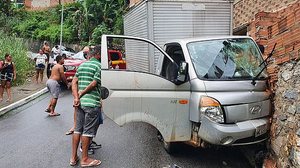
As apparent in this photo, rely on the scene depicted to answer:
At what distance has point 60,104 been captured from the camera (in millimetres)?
10789

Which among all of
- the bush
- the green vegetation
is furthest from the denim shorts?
the green vegetation

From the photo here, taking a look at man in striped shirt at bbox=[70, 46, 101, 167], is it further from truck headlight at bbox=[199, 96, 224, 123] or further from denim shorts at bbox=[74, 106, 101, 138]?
truck headlight at bbox=[199, 96, 224, 123]

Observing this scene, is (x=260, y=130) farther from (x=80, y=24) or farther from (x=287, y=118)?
(x=80, y=24)

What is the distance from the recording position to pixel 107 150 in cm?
613

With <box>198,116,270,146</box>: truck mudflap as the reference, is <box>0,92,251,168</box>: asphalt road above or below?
below

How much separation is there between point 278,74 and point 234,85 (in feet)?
2.35

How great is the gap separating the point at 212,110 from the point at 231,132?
1.26 feet

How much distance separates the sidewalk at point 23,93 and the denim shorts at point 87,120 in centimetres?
530

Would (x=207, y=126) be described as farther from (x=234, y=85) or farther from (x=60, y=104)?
(x=60, y=104)

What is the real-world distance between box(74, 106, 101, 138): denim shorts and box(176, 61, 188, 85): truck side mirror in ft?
4.44

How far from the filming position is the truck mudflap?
449 centimetres

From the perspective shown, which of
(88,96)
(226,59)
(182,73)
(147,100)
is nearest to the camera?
(182,73)

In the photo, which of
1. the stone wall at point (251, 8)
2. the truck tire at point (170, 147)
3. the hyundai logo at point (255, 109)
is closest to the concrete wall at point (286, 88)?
the hyundai logo at point (255, 109)

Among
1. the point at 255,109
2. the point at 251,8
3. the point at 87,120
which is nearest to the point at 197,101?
the point at 255,109
